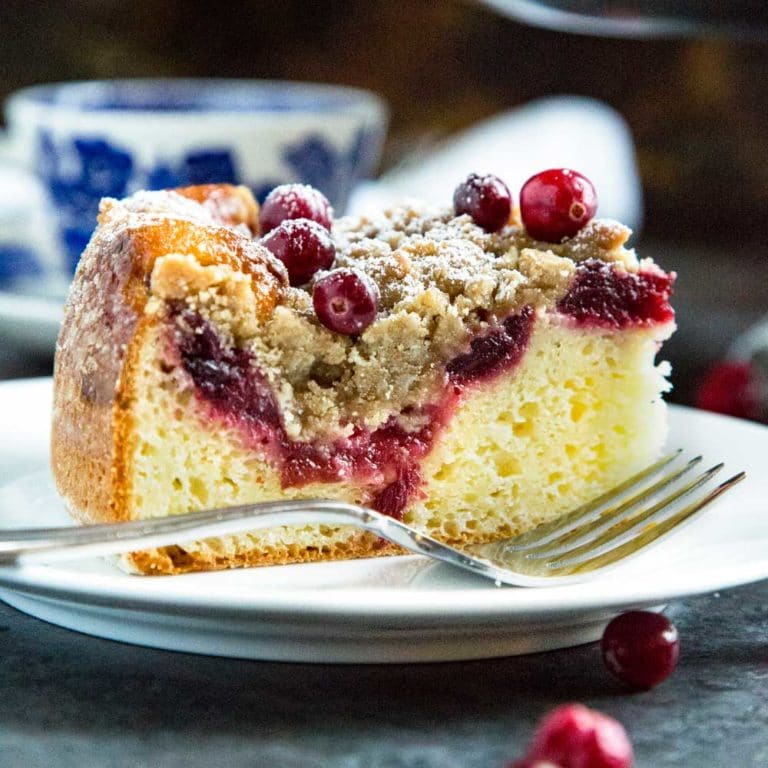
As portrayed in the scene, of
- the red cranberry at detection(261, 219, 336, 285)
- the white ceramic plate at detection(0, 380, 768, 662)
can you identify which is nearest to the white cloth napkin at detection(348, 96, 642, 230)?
the red cranberry at detection(261, 219, 336, 285)

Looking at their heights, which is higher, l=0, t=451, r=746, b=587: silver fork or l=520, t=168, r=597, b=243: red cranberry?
l=520, t=168, r=597, b=243: red cranberry

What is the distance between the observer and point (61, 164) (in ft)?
13.1

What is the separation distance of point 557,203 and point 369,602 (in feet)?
2.98

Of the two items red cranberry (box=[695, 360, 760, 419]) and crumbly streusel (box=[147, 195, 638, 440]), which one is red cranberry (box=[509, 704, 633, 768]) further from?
red cranberry (box=[695, 360, 760, 419])

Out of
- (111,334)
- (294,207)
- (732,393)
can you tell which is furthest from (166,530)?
(732,393)

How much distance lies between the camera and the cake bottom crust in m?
2.06

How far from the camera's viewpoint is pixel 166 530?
5.76 feet

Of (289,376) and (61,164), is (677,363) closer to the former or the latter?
(61,164)

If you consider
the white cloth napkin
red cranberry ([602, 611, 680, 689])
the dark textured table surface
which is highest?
the white cloth napkin

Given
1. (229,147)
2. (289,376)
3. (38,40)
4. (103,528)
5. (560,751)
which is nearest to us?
(560,751)

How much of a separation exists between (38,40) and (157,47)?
0.51 meters

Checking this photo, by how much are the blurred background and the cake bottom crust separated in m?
3.71

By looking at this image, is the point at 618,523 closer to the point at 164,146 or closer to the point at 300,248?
the point at 300,248

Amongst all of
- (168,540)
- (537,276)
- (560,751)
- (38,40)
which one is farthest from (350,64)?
(560,751)
